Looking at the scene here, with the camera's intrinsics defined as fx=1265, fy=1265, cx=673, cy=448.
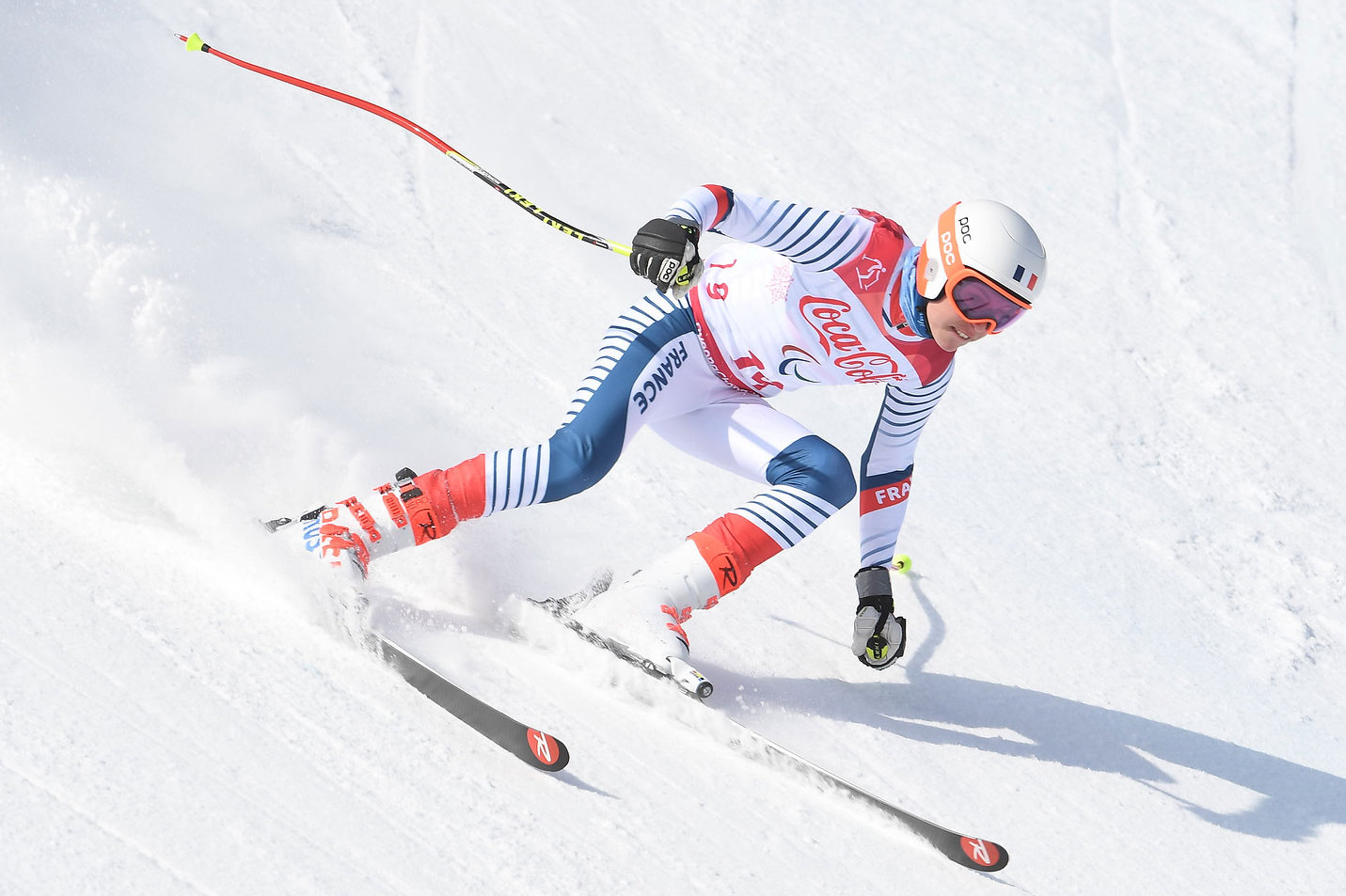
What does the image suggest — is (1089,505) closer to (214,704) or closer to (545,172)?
(545,172)

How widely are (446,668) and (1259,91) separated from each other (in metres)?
7.39

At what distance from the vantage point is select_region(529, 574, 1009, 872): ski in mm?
2871

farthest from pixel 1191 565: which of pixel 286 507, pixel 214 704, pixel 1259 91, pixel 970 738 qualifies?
pixel 1259 91

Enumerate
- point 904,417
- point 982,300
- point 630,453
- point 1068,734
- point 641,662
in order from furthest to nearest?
Answer: point 630,453 < point 1068,734 < point 904,417 < point 641,662 < point 982,300

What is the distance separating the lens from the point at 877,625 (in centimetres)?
357

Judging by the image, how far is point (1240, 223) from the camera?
23.4 ft

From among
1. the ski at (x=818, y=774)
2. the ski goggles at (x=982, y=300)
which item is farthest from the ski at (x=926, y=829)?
the ski goggles at (x=982, y=300)

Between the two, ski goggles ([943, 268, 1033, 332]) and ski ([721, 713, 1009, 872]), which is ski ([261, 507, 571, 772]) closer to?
ski ([721, 713, 1009, 872])

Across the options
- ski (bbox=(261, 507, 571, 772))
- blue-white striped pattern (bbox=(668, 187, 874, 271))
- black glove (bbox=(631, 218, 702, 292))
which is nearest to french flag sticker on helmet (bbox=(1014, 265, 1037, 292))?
blue-white striped pattern (bbox=(668, 187, 874, 271))

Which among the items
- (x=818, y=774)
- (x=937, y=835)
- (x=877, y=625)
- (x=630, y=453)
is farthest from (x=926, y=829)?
(x=630, y=453)

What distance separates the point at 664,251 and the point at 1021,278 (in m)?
0.85

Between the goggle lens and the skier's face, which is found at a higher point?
the goggle lens

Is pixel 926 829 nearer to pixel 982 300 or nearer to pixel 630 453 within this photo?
pixel 982 300

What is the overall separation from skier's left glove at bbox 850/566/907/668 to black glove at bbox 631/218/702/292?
1.15m
